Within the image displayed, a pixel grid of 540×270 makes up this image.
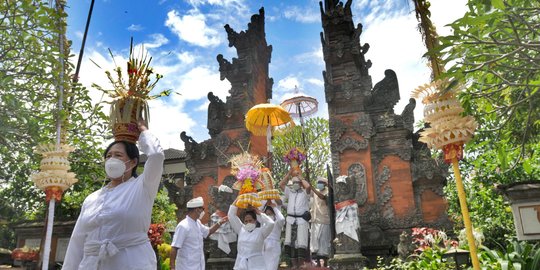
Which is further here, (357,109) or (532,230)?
(357,109)

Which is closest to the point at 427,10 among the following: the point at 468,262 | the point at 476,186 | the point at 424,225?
the point at 468,262

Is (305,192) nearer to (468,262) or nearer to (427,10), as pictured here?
(468,262)

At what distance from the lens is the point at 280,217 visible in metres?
7.55

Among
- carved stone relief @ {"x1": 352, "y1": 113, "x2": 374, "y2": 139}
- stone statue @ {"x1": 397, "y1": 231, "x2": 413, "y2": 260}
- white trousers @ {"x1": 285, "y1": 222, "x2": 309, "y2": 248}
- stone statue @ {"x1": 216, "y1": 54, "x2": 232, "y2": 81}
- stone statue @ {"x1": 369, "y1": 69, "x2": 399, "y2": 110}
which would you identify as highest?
stone statue @ {"x1": 216, "y1": 54, "x2": 232, "y2": 81}

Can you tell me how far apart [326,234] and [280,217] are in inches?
96.8

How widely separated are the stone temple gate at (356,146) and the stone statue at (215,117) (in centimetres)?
4

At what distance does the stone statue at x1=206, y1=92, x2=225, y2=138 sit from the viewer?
47.4 feet

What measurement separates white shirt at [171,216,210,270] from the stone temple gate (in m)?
3.26

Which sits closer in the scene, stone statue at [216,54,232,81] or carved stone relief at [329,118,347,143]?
carved stone relief at [329,118,347,143]

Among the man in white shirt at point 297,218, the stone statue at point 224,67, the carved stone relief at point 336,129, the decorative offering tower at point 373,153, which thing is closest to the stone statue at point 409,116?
the decorative offering tower at point 373,153

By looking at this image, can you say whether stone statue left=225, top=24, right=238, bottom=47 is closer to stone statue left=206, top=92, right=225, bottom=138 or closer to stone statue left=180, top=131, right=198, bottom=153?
stone statue left=206, top=92, right=225, bottom=138

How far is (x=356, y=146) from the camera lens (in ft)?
37.3

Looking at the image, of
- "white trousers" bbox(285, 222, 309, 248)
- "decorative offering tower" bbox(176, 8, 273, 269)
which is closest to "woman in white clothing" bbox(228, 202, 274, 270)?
"white trousers" bbox(285, 222, 309, 248)

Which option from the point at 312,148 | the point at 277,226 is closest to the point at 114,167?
the point at 277,226
